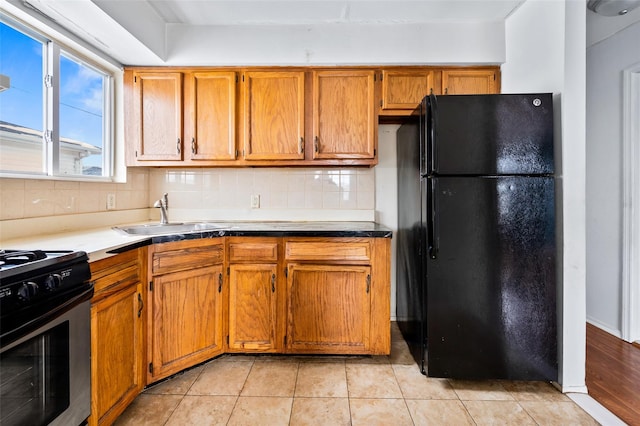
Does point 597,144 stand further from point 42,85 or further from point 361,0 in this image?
point 42,85

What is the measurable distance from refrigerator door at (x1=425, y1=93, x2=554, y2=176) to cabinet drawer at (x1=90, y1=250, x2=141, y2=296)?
65.9 inches

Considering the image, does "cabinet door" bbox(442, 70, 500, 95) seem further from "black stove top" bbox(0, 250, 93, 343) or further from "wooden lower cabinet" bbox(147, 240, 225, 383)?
"black stove top" bbox(0, 250, 93, 343)

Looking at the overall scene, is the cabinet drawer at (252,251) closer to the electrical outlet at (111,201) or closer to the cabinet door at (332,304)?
the cabinet door at (332,304)

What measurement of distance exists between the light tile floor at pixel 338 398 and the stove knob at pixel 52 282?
0.95m

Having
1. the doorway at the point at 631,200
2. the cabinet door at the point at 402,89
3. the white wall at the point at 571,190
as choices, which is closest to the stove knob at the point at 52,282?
the cabinet door at the point at 402,89

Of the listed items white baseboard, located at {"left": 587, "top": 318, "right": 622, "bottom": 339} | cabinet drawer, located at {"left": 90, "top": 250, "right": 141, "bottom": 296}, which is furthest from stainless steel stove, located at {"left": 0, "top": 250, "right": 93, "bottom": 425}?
white baseboard, located at {"left": 587, "top": 318, "right": 622, "bottom": 339}

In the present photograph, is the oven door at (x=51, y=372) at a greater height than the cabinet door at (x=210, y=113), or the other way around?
the cabinet door at (x=210, y=113)

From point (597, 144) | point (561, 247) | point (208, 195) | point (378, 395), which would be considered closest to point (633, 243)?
point (597, 144)

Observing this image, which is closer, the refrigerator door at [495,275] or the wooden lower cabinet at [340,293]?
the refrigerator door at [495,275]

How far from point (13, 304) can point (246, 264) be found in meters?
1.23

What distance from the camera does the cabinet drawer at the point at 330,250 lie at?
204 centimetres

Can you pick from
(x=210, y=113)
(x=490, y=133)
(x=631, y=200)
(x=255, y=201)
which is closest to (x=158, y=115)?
(x=210, y=113)

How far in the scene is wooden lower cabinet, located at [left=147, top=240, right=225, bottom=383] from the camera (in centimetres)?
→ 176

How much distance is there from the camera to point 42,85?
6.09 ft
